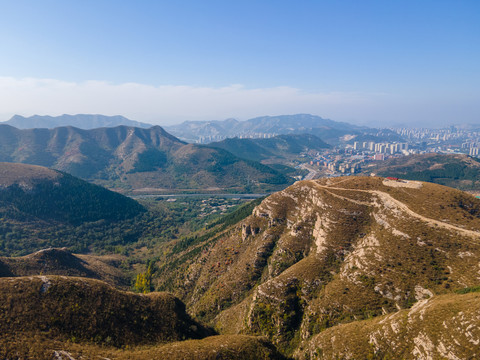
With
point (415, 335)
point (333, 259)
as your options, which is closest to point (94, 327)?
point (415, 335)

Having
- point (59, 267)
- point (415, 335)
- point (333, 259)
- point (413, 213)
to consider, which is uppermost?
point (413, 213)

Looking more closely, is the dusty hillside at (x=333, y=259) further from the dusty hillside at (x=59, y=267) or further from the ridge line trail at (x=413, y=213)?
the dusty hillside at (x=59, y=267)

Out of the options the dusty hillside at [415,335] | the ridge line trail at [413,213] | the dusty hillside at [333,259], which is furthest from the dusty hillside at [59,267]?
the ridge line trail at [413,213]

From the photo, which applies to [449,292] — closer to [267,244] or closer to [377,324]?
[377,324]

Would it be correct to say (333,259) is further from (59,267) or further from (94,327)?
(59,267)

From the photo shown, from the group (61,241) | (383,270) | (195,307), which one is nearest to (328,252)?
(383,270)
